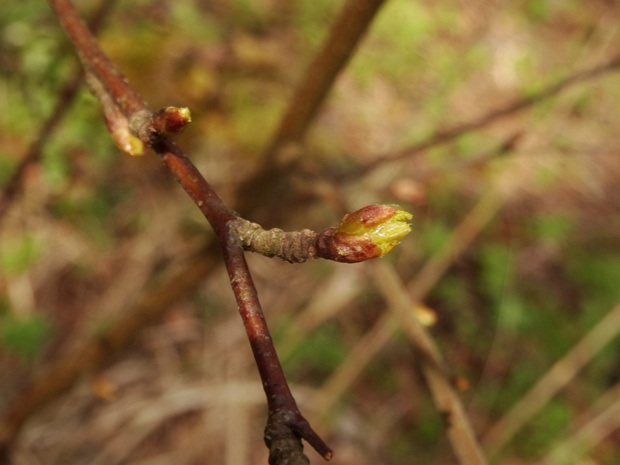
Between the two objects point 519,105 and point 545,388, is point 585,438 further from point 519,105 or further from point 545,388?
point 519,105

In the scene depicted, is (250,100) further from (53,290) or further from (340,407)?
(340,407)

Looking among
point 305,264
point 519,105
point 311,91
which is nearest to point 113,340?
point 311,91

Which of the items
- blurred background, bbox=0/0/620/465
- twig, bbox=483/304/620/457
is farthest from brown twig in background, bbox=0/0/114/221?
twig, bbox=483/304/620/457

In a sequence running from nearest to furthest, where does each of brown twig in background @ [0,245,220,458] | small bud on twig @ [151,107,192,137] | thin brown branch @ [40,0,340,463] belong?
thin brown branch @ [40,0,340,463], small bud on twig @ [151,107,192,137], brown twig in background @ [0,245,220,458]

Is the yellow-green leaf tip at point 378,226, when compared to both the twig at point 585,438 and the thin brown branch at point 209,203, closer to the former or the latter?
the thin brown branch at point 209,203

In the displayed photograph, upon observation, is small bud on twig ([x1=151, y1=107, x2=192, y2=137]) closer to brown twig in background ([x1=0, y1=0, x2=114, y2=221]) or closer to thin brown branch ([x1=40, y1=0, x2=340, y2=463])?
thin brown branch ([x1=40, y1=0, x2=340, y2=463])

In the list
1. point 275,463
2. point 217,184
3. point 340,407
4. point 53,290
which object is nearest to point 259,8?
point 217,184

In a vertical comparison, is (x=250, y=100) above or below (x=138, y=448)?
above

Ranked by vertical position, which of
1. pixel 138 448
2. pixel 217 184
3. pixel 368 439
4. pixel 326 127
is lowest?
pixel 138 448
